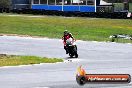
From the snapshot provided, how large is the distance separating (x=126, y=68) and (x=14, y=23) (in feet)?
129

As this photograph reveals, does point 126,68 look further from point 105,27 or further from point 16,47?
point 105,27

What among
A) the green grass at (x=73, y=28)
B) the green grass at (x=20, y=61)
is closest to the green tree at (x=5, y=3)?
the green grass at (x=73, y=28)

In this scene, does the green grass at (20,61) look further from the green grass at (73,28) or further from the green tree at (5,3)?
the green tree at (5,3)

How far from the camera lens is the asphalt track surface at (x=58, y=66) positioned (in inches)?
668

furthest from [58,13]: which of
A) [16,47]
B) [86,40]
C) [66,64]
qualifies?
[66,64]

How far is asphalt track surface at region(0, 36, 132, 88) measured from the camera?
16969 millimetres

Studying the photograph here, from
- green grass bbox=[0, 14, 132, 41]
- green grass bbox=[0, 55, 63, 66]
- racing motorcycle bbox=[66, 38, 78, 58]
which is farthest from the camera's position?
green grass bbox=[0, 14, 132, 41]

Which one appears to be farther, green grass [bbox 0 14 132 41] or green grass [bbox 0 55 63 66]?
green grass [bbox 0 14 132 41]

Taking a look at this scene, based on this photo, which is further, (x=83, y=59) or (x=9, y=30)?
(x=9, y=30)

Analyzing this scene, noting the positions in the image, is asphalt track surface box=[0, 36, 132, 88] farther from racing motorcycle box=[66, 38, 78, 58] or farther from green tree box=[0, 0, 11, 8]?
green tree box=[0, 0, 11, 8]

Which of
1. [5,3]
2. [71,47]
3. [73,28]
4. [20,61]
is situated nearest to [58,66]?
[20,61]

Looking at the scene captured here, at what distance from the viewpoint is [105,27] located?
57.1 m

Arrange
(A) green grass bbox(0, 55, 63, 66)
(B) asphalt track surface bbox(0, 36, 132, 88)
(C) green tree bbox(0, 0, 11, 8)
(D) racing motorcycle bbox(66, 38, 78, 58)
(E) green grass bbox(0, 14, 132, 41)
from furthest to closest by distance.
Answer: (C) green tree bbox(0, 0, 11, 8)
(E) green grass bbox(0, 14, 132, 41)
(D) racing motorcycle bbox(66, 38, 78, 58)
(A) green grass bbox(0, 55, 63, 66)
(B) asphalt track surface bbox(0, 36, 132, 88)

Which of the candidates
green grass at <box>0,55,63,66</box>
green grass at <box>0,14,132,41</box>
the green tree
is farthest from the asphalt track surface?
the green tree
